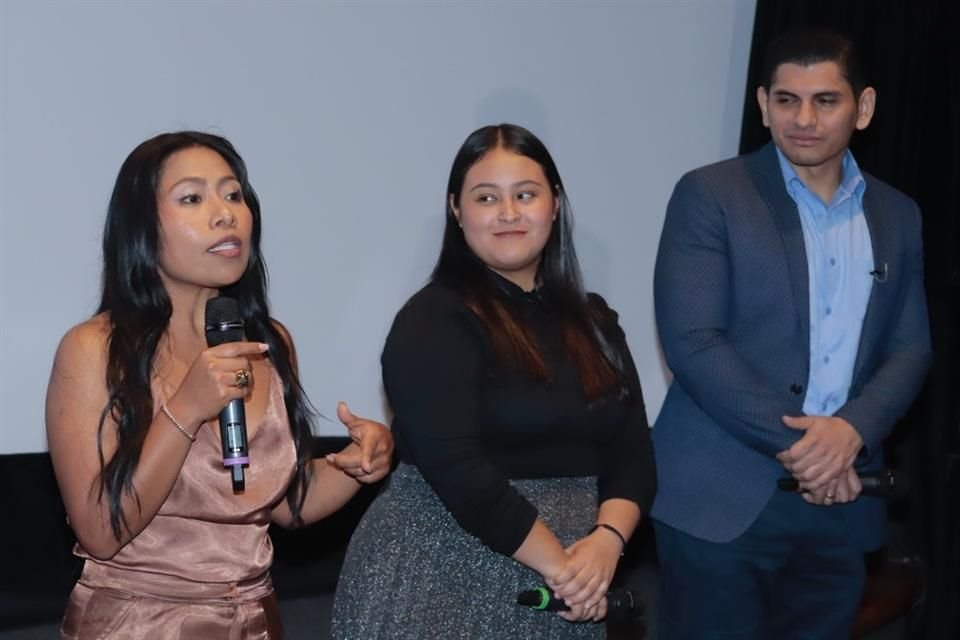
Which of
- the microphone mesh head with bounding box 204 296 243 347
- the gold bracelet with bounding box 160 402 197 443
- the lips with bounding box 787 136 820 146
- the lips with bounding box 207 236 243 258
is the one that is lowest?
the gold bracelet with bounding box 160 402 197 443

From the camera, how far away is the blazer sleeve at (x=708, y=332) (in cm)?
291

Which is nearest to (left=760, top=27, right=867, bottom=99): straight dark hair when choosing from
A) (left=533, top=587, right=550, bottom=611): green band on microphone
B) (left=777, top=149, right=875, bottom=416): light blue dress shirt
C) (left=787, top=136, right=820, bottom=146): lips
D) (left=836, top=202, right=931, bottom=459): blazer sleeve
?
(left=787, top=136, right=820, bottom=146): lips

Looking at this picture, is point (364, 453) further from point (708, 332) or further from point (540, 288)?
point (708, 332)

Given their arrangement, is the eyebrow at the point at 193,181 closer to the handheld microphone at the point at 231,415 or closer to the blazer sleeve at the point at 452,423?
the handheld microphone at the point at 231,415

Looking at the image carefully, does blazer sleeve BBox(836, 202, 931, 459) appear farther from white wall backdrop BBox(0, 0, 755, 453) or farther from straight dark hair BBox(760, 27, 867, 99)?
white wall backdrop BBox(0, 0, 755, 453)

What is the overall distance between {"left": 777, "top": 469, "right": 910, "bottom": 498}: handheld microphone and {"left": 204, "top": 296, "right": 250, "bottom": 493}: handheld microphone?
123 centimetres

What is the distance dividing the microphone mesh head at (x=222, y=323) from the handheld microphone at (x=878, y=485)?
1.26 m

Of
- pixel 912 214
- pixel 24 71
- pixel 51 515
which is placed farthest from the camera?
pixel 51 515

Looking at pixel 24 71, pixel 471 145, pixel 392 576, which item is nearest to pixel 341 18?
pixel 24 71

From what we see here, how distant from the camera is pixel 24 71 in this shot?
134 inches

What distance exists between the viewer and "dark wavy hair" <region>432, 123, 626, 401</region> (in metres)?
2.60

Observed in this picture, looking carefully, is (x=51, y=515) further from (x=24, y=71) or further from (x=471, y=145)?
(x=471, y=145)

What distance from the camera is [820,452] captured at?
9.46 ft

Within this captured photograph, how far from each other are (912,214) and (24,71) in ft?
7.05
